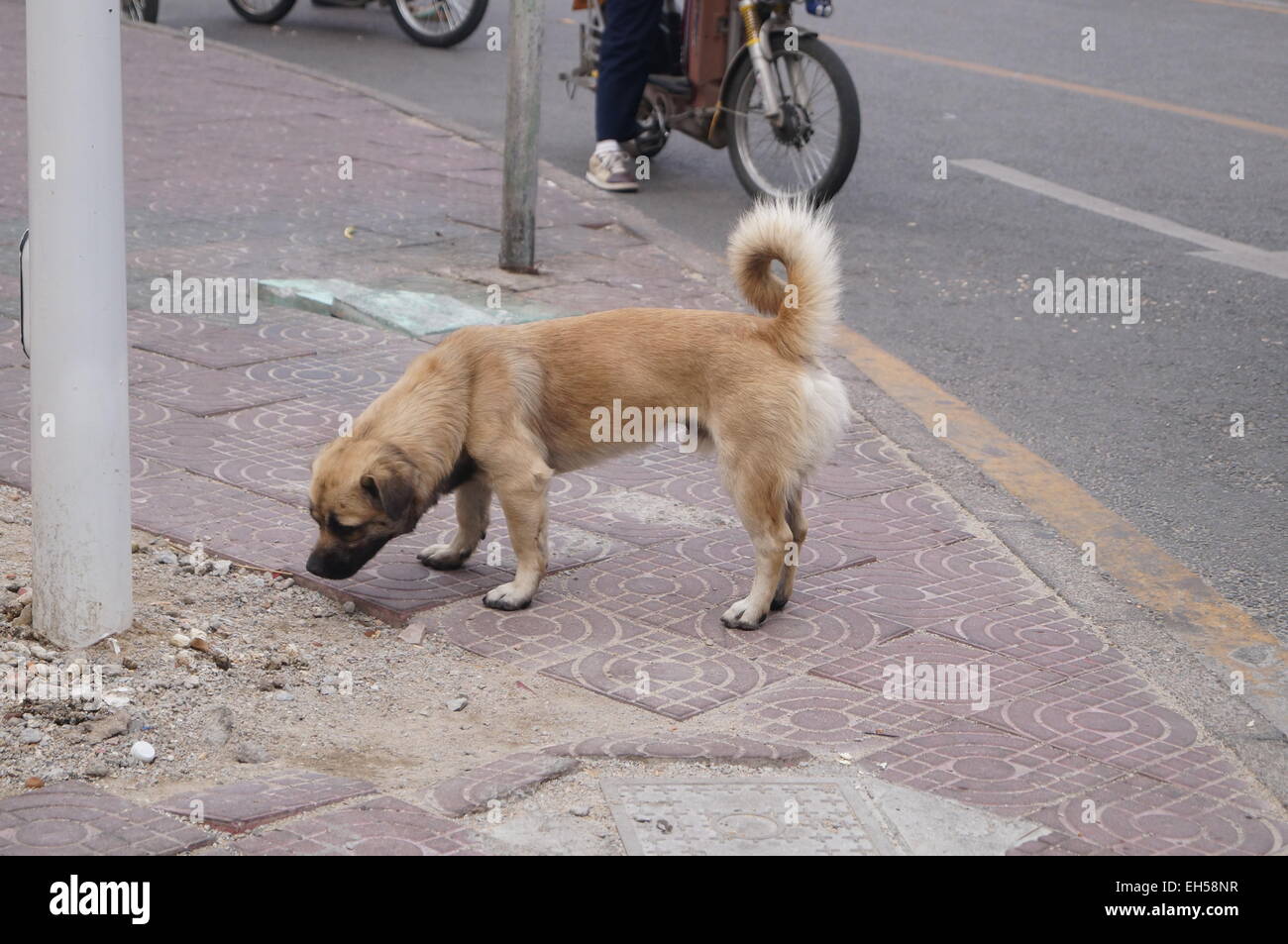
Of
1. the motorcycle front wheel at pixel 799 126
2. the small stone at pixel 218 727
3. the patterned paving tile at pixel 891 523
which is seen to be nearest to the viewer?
the small stone at pixel 218 727

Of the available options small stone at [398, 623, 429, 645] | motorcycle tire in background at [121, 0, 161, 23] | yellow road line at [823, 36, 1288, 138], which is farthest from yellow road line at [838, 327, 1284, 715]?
motorcycle tire in background at [121, 0, 161, 23]

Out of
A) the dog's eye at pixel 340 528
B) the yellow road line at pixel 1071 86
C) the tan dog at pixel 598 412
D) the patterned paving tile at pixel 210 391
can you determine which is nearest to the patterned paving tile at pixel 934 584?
the tan dog at pixel 598 412

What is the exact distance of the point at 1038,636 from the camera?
452 cm

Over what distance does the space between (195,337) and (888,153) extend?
545cm

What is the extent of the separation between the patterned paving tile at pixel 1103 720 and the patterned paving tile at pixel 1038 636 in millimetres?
107

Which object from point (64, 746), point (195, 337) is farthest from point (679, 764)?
point (195, 337)

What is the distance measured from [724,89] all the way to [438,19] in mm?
5422

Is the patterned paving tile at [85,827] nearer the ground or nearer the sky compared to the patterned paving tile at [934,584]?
nearer the sky

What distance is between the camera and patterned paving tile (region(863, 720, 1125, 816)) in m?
3.60

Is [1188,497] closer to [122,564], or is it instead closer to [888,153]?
[122,564]

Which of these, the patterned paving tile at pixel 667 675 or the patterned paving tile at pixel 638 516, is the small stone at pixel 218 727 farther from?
the patterned paving tile at pixel 638 516

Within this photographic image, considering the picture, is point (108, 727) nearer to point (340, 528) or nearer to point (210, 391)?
point (340, 528)

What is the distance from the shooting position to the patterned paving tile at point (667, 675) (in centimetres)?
405

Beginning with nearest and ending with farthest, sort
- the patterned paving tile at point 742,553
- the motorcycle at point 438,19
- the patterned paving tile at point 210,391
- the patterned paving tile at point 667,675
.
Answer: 1. the patterned paving tile at point 667,675
2. the patterned paving tile at point 742,553
3. the patterned paving tile at point 210,391
4. the motorcycle at point 438,19
